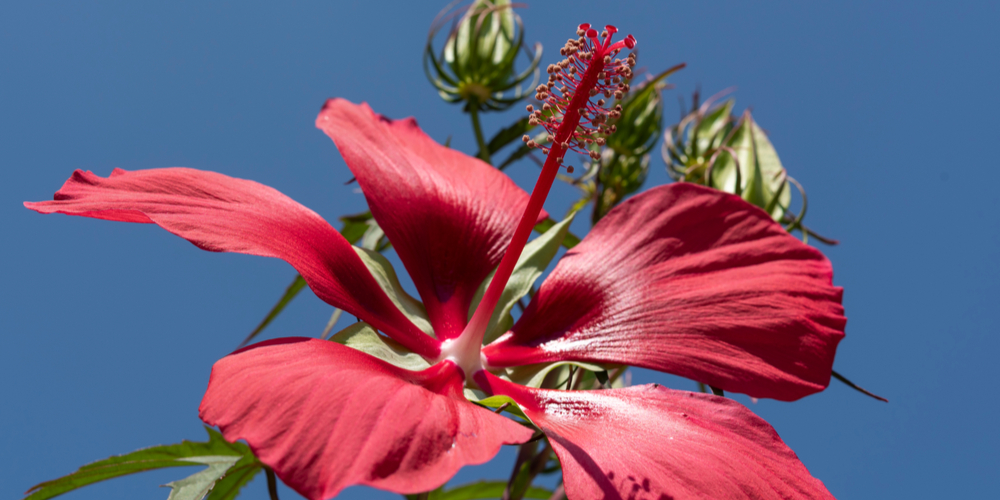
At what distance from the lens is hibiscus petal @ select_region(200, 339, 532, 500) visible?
0.37 m

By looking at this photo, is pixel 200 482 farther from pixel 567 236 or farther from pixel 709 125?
pixel 709 125

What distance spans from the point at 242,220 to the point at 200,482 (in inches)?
8.6

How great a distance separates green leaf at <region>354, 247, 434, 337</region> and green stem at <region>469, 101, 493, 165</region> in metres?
0.30

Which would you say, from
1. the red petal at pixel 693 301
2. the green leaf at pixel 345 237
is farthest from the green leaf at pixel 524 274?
the green leaf at pixel 345 237

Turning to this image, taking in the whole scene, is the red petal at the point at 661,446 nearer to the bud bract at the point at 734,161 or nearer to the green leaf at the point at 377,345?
the green leaf at the point at 377,345

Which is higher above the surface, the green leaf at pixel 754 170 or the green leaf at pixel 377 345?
the green leaf at pixel 754 170

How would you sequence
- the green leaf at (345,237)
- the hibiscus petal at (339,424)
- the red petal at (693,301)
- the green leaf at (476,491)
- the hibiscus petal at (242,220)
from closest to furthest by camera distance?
the hibiscus petal at (339,424) → the hibiscus petal at (242,220) → the red petal at (693,301) → the green leaf at (345,237) → the green leaf at (476,491)

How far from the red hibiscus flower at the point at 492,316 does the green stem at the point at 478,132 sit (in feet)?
0.41

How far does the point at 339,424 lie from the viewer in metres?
0.39

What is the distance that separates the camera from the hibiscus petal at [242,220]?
49cm

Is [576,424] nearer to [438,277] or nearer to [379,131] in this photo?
[438,277]

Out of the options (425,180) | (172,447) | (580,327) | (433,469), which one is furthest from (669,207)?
(172,447)

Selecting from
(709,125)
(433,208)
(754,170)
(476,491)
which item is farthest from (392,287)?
(709,125)

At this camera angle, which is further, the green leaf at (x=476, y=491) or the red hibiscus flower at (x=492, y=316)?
the green leaf at (x=476, y=491)
